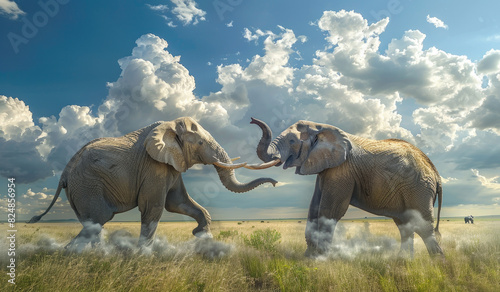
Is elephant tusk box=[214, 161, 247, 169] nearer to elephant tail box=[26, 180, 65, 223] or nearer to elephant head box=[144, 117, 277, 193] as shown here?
elephant head box=[144, 117, 277, 193]

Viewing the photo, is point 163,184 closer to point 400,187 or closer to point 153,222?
point 153,222

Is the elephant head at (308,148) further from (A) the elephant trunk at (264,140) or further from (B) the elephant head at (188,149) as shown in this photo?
(B) the elephant head at (188,149)

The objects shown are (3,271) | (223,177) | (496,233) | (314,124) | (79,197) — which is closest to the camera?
Answer: (3,271)

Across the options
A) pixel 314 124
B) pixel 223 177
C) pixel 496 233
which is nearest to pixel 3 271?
pixel 223 177

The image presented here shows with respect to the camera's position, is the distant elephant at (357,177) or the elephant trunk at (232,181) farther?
the elephant trunk at (232,181)

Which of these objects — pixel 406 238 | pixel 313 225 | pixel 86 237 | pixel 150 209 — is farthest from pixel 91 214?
pixel 406 238

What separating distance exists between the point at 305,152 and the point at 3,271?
864 cm

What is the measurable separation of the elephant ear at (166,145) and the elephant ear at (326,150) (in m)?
4.07

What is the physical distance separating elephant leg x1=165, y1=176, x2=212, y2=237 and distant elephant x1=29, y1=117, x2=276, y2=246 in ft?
3.30

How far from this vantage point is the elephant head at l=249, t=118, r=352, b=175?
1190 centimetres

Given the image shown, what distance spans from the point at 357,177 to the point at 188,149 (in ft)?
18.7

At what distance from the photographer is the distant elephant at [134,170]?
11562mm

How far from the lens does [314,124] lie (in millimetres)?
12555

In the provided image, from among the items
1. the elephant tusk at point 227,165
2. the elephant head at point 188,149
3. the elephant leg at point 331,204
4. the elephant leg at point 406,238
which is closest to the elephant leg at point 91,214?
the elephant head at point 188,149
